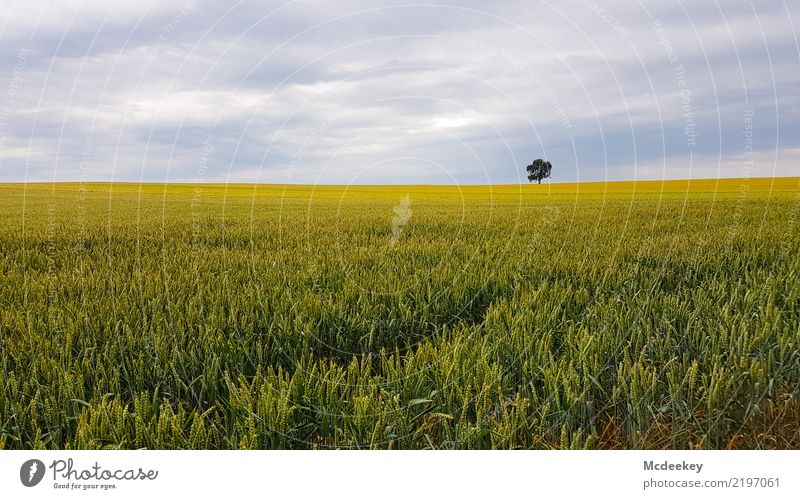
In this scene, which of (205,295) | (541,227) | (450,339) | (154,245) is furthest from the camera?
(541,227)

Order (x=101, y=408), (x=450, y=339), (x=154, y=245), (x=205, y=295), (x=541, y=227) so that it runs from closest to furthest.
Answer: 1. (x=101, y=408)
2. (x=450, y=339)
3. (x=205, y=295)
4. (x=154, y=245)
5. (x=541, y=227)

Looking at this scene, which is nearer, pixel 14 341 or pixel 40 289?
pixel 14 341

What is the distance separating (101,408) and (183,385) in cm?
51
